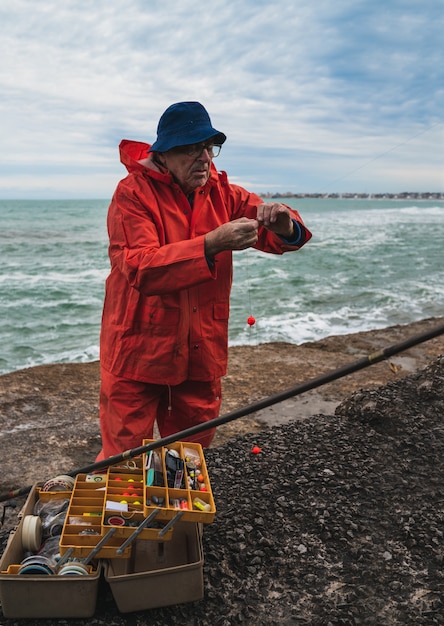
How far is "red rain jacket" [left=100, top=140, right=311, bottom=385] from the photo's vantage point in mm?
2910

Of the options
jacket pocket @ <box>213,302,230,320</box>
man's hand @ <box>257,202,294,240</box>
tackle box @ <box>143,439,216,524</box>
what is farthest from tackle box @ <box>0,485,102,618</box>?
man's hand @ <box>257,202,294,240</box>

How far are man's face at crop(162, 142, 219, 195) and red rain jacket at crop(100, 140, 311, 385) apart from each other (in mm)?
59

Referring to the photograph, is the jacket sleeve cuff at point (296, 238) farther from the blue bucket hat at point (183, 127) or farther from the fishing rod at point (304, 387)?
the fishing rod at point (304, 387)

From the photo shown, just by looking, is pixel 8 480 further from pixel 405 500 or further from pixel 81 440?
pixel 405 500

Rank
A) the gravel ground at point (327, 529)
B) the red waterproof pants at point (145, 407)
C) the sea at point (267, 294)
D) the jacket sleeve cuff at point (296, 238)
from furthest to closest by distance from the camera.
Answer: the sea at point (267, 294) → the red waterproof pants at point (145, 407) → the jacket sleeve cuff at point (296, 238) → the gravel ground at point (327, 529)

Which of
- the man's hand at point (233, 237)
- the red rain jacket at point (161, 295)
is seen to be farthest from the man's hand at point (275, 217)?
the man's hand at point (233, 237)

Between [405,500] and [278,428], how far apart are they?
54.3 inches

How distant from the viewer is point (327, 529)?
2926mm

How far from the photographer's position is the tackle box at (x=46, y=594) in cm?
224

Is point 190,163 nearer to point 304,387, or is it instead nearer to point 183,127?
point 183,127

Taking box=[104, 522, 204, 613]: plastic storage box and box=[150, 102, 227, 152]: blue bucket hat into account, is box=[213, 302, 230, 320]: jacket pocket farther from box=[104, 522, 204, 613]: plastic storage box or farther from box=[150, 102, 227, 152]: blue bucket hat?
box=[104, 522, 204, 613]: plastic storage box

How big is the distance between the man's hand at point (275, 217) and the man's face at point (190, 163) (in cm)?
35

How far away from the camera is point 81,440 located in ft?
18.7

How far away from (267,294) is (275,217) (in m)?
14.2
